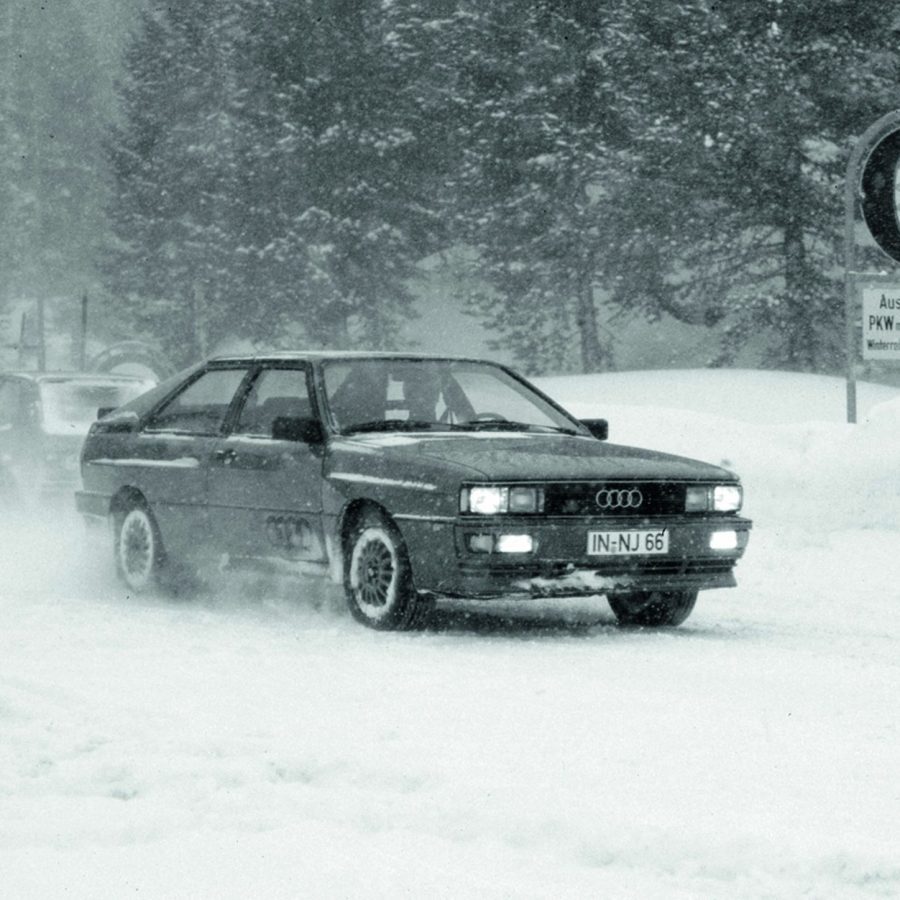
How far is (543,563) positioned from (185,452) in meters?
2.71

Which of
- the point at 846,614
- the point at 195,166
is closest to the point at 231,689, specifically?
the point at 846,614

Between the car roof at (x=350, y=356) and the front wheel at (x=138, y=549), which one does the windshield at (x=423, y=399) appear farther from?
the front wheel at (x=138, y=549)

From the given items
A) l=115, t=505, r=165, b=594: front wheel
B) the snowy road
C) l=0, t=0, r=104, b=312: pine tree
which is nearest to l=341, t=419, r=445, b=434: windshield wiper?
the snowy road

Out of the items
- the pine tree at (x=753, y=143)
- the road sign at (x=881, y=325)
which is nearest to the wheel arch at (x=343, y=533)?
the road sign at (x=881, y=325)

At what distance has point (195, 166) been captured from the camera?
6028 cm

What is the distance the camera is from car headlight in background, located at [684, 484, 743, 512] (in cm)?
898

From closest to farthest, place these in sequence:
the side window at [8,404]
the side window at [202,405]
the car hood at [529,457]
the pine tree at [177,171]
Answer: the car hood at [529,457]
the side window at [202,405]
the side window at [8,404]
the pine tree at [177,171]

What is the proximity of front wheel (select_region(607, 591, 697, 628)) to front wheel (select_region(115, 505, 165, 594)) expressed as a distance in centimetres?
267

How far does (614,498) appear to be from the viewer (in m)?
8.73

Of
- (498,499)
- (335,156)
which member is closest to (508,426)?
(498,499)

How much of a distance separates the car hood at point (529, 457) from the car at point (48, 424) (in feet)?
26.1

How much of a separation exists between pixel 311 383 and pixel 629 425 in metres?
9.27

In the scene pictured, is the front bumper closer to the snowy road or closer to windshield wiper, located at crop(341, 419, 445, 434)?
the snowy road

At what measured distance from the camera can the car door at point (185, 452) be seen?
33.8 feet
